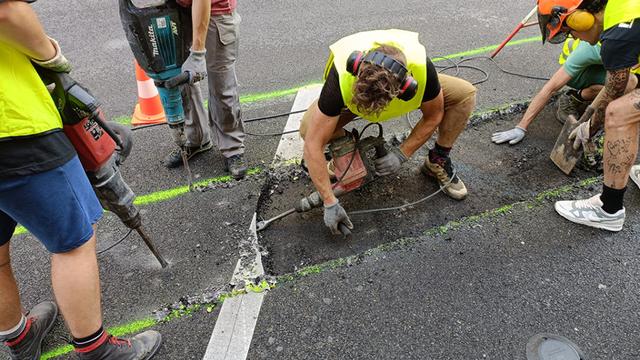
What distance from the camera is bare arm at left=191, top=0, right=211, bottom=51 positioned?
2.42 metres

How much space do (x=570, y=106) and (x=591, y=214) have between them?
1.26m

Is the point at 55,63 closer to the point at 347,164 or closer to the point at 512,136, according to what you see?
the point at 347,164

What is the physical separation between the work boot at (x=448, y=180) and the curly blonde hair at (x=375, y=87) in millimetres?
1063

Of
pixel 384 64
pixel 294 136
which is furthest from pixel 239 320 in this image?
pixel 294 136

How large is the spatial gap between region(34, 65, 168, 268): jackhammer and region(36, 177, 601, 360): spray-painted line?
1.53 feet

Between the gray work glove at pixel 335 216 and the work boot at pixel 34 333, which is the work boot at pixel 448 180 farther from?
the work boot at pixel 34 333

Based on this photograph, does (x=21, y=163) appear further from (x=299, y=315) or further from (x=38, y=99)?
(x=299, y=315)

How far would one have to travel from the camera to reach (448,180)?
2.96 meters

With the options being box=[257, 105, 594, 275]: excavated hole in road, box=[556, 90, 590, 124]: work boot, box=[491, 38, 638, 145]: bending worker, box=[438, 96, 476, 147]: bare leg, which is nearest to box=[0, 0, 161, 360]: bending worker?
box=[257, 105, 594, 275]: excavated hole in road

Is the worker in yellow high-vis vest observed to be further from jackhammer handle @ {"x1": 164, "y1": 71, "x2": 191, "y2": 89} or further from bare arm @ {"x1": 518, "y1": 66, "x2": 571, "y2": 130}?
jackhammer handle @ {"x1": 164, "y1": 71, "x2": 191, "y2": 89}

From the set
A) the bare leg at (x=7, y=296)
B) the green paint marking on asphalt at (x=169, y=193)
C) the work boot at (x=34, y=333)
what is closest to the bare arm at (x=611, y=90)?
the green paint marking on asphalt at (x=169, y=193)

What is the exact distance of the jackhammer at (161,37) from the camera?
8.20ft

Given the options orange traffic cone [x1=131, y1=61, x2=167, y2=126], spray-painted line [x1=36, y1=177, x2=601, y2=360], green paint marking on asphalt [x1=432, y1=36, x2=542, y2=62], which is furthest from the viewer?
green paint marking on asphalt [x1=432, y1=36, x2=542, y2=62]

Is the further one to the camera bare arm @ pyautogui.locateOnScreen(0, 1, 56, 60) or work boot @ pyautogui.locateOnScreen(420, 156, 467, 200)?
work boot @ pyautogui.locateOnScreen(420, 156, 467, 200)
